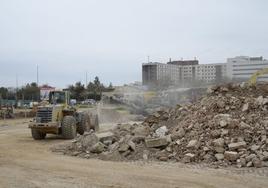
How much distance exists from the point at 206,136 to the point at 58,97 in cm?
983

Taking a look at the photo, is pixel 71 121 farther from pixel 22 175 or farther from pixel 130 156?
pixel 22 175

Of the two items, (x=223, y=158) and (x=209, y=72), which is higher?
(x=209, y=72)

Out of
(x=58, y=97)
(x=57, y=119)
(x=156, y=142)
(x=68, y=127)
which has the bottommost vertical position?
(x=156, y=142)

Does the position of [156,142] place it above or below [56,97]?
below

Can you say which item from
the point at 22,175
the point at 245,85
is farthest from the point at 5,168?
the point at 245,85

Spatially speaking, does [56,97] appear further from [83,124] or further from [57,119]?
[83,124]

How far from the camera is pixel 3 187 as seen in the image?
10.8 meters

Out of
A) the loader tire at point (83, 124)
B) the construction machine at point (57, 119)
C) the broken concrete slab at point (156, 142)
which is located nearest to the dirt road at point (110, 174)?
the broken concrete slab at point (156, 142)

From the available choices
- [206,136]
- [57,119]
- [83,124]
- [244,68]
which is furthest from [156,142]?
[244,68]

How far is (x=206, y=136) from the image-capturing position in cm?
1558

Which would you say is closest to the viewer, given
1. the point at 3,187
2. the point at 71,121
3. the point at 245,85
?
the point at 3,187

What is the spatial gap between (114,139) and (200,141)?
3.90 meters

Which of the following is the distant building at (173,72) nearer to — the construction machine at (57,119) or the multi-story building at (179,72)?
the multi-story building at (179,72)

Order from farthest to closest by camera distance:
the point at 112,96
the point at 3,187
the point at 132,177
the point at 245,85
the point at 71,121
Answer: the point at 112,96 → the point at 71,121 → the point at 245,85 → the point at 132,177 → the point at 3,187
